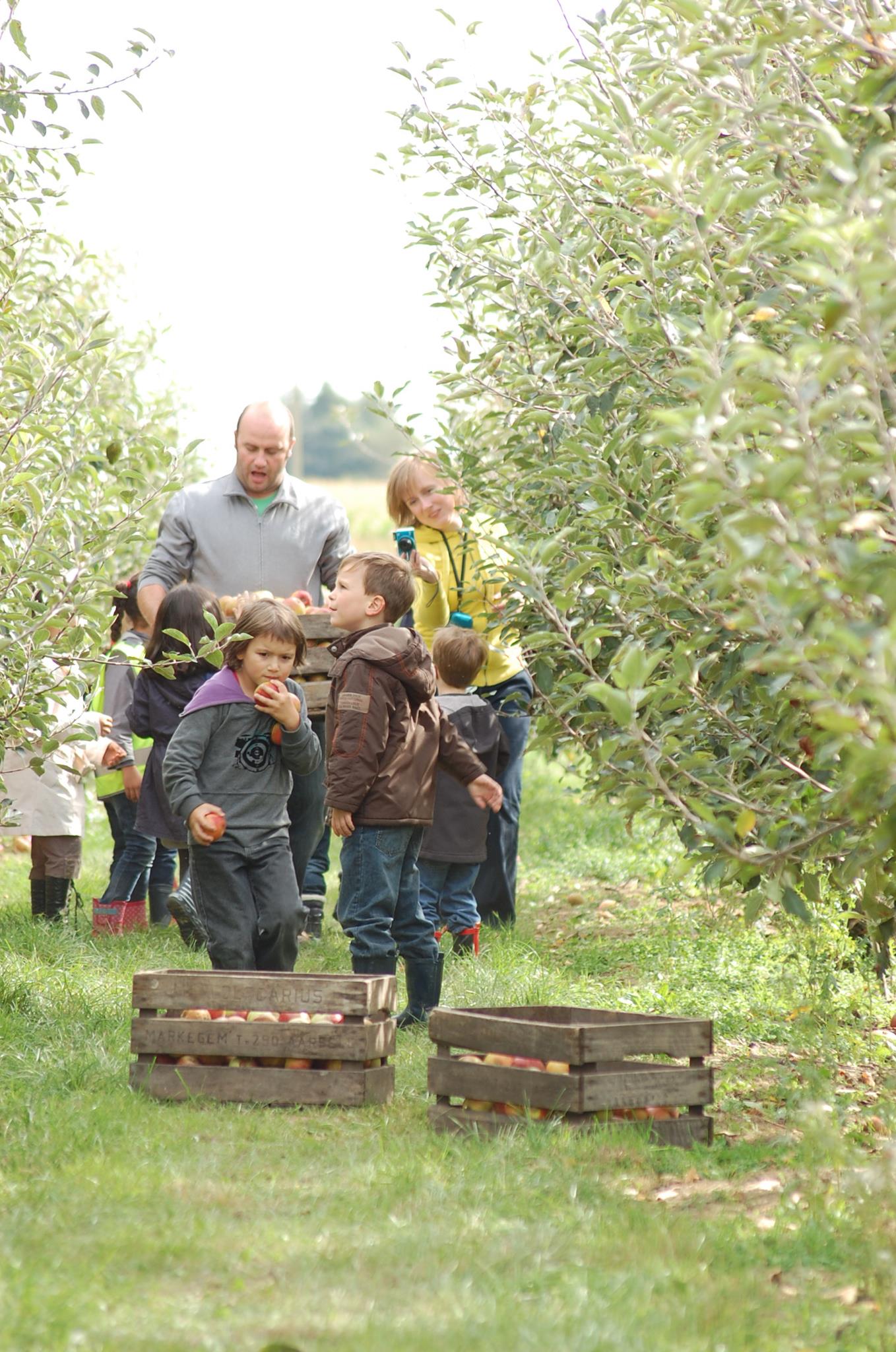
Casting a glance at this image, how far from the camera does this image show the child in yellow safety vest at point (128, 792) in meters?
7.56

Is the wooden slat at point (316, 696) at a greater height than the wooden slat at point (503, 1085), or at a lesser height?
greater

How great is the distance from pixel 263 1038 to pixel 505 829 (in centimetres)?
329

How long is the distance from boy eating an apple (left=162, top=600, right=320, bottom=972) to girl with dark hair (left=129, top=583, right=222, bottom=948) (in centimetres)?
112

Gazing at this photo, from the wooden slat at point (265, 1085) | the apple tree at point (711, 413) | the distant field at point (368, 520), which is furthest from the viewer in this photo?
the distant field at point (368, 520)

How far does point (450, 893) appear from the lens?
688 cm

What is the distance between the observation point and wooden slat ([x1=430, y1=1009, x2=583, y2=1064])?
387 cm

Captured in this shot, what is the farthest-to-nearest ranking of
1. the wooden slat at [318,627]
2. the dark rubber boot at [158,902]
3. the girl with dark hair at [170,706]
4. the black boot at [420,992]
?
the dark rubber boot at [158,902]
the wooden slat at [318,627]
the girl with dark hair at [170,706]
the black boot at [420,992]

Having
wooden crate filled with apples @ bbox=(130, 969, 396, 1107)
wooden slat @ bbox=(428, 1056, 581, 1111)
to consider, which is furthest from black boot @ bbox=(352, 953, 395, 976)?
wooden slat @ bbox=(428, 1056, 581, 1111)

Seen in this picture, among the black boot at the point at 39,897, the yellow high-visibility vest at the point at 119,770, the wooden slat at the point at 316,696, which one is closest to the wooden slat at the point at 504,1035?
the wooden slat at the point at 316,696

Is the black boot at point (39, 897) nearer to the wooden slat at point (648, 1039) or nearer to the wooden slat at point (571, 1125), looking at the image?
the wooden slat at point (571, 1125)

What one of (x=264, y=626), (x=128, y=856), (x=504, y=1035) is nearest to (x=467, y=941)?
(x=128, y=856)

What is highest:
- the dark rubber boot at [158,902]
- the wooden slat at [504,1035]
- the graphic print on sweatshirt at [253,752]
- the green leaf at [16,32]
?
the green leaf at [16,32]

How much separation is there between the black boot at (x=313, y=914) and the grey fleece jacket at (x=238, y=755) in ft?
6.06

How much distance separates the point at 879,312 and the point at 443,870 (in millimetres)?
4658
